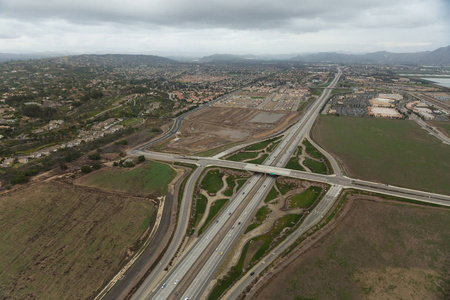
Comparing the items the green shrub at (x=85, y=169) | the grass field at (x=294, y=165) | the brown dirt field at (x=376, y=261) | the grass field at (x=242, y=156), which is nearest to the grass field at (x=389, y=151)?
the grass field at (x=294, y=165)

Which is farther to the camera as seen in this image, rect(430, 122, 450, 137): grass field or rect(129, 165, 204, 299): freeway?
rect(430, 122, 450, 137): grass field

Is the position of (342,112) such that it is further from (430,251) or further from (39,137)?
(39,137)

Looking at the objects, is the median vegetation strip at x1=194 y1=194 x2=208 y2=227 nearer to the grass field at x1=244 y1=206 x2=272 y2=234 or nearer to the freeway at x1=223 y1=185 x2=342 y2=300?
the grass field at x1=244 y1=206 x2=272 y2=234

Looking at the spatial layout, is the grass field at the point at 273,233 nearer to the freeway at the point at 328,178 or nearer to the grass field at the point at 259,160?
the freeway at the point at 328,178

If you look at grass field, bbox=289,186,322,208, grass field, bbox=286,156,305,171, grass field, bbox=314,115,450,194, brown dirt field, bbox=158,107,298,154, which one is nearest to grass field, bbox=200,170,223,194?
brown dirt field, bbox=158,107,298,154

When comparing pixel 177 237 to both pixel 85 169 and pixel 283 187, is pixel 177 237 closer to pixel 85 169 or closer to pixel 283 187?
pixel 283 187

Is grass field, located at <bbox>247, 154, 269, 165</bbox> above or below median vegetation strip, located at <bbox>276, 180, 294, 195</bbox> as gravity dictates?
above

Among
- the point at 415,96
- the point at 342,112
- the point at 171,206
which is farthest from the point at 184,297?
the point at 415,96
